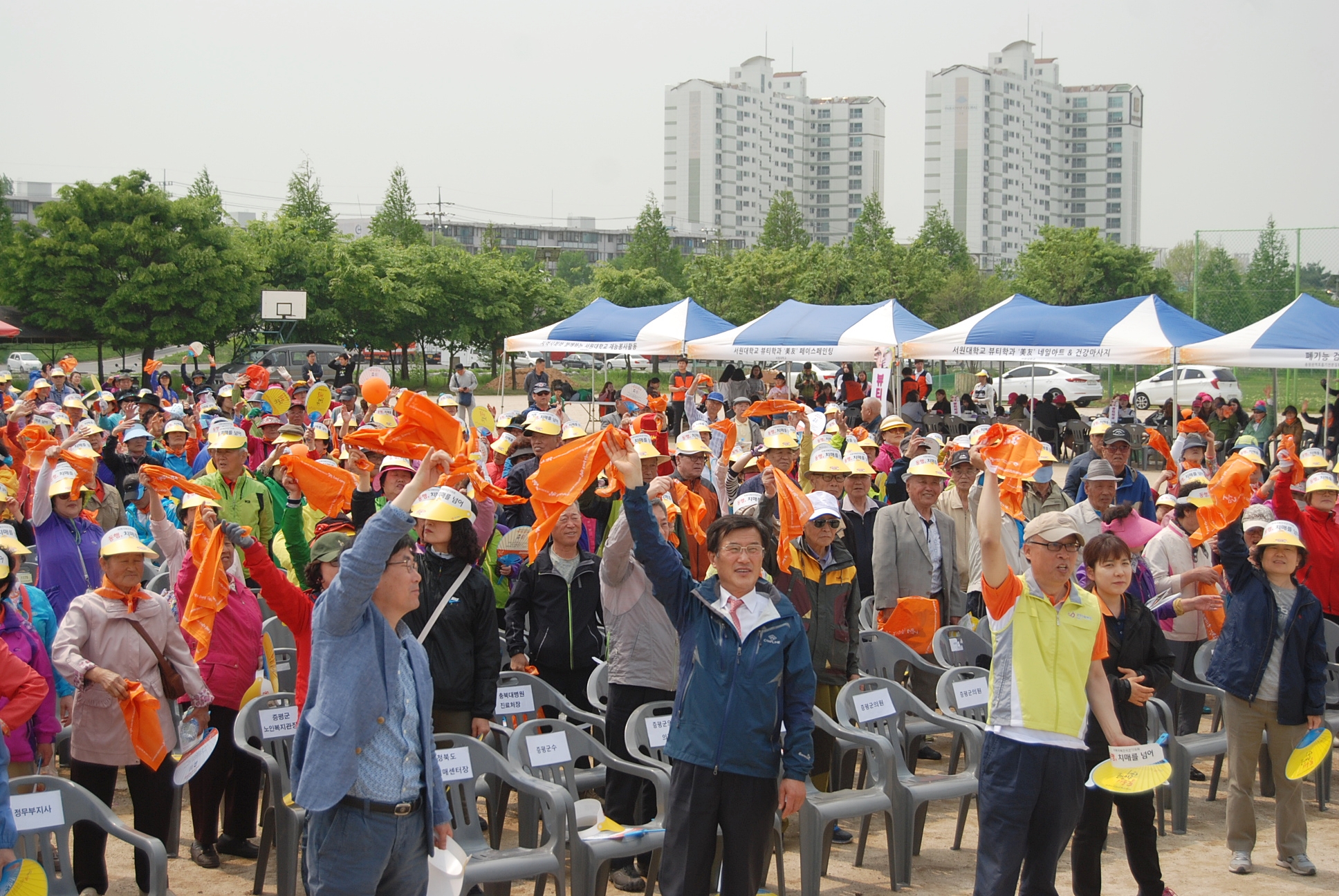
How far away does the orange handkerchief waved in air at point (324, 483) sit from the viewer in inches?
220

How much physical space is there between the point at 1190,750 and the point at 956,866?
1507 mm

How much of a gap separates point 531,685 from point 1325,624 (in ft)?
15.8

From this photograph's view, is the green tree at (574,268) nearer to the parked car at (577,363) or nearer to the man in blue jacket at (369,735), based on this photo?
the parked car at (577,363)

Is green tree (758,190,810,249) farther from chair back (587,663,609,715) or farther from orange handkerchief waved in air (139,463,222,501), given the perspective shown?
orange handkerchief waved in air (139,463,222,501)

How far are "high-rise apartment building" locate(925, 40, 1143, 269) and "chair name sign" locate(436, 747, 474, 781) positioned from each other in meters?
129

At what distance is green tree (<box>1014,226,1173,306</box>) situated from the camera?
4838 cm

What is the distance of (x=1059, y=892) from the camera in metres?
5.18

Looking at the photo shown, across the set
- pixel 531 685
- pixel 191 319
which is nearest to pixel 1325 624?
pixel 531 685

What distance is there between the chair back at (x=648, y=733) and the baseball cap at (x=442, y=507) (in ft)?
3.59

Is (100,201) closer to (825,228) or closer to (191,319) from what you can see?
(191,319)

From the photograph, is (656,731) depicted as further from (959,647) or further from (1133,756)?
(959,647)

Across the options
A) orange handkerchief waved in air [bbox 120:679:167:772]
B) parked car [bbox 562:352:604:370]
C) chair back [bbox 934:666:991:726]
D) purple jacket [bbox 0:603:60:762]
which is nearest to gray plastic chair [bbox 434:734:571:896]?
orange handkerchief waved in air [bbox 120:679:167:772]

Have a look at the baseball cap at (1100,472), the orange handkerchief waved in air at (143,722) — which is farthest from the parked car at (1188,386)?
the orange handkerchief waved in air at (143,722)

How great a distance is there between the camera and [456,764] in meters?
4.58
